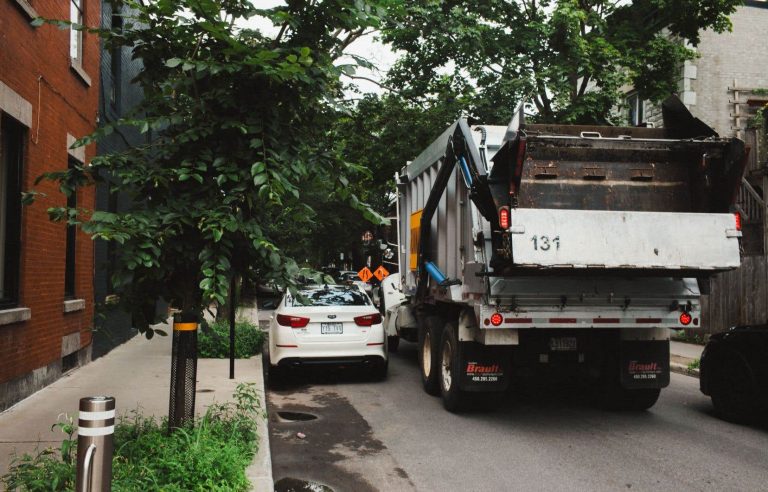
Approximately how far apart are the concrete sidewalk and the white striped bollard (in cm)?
162

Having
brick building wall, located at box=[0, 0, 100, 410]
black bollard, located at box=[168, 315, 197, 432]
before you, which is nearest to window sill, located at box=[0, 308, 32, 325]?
brick building wall, located at box=[0, 0, 100, 410]

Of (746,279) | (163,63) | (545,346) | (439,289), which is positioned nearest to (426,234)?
(439,289)

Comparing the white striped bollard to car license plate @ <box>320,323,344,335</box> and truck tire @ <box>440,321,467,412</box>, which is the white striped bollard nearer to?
truck tire @ <box>440,321,467,412</box>

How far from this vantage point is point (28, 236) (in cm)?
786

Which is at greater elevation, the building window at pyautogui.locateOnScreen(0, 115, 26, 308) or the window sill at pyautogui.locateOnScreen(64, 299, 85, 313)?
the building window at pyautogui.locateOnScreen(0, 115, 26, 308)

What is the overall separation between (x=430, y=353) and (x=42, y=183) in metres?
5.61

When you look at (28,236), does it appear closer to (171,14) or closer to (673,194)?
(171,14)

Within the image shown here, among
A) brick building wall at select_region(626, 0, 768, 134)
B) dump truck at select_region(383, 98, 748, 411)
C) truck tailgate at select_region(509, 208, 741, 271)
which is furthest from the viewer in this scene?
brick building wall at select_region(626, 0, 768, 134)

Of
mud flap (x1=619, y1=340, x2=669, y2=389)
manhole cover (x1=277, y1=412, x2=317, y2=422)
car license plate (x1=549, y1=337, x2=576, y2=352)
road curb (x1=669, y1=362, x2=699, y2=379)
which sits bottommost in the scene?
manhole cover (x1=277, y1=412, x2=317, y2=422)

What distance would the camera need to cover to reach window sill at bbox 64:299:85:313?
9708mm

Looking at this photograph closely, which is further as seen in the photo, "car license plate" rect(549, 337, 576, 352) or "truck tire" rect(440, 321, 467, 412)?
"truck tire" rect(440, 321, 467, 412)

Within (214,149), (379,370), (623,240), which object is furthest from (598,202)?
(379,370)

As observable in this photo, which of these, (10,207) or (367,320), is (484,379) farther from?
(10,207)

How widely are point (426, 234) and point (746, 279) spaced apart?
30.1 feet
